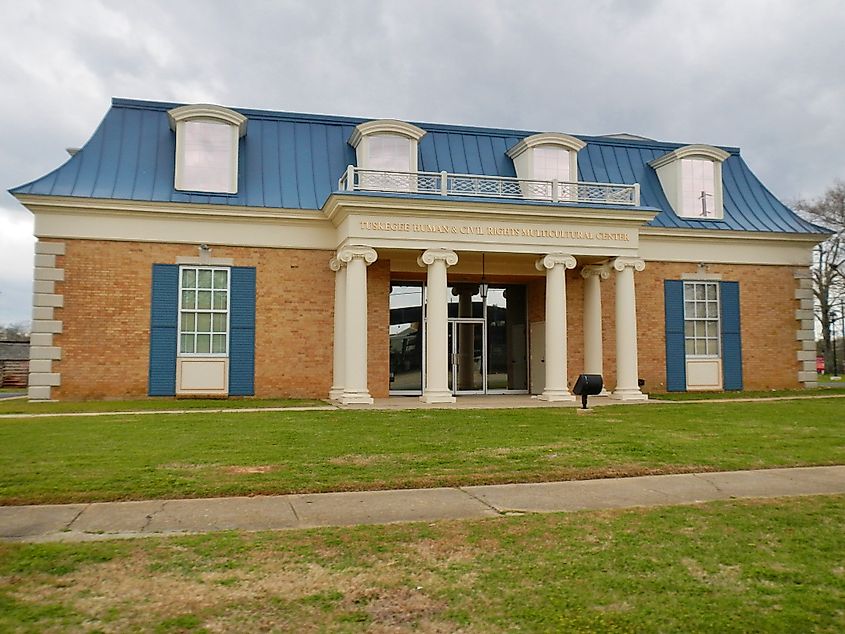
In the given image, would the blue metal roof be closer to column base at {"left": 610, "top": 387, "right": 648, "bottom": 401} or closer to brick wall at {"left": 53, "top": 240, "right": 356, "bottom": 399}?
brick wall at {"left": 53, "top": 240, "right": 356, "bottom": 399}

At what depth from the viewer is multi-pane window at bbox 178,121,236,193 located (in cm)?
1934

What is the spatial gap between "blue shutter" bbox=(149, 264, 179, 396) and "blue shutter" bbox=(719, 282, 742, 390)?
15.9 meters

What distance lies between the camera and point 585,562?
197 inches

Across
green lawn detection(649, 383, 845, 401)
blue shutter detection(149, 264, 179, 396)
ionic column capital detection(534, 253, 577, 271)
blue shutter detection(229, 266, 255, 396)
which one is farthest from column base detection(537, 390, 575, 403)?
blue shutter detection(149, 264, 179, 396)

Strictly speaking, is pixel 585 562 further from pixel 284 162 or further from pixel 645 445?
pixel 284 162

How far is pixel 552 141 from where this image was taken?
21328 mm

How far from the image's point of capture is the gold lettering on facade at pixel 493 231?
18.0 meters

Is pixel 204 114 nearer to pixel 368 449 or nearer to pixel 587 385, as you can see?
pixel 587 385

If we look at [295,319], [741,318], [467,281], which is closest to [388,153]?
[467,281]

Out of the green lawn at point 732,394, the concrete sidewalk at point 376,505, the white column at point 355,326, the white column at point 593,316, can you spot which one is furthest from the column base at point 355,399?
the concrete sidewalk at point 376,505

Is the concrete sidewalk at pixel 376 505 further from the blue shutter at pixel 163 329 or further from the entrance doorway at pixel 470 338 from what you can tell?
the entrance doorway at pixel 470 338

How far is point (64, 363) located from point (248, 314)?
459 centimetres

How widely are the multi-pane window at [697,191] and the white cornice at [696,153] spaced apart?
16 cm

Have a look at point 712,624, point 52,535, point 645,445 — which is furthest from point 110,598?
point 645,445
